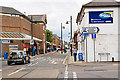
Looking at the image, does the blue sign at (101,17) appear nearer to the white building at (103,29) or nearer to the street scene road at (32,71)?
the white building at (103,29)

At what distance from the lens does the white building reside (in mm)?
24781

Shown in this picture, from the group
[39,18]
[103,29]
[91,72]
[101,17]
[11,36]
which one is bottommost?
[91,72]

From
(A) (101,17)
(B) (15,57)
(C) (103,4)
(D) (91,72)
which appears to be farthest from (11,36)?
(D) (91,72)

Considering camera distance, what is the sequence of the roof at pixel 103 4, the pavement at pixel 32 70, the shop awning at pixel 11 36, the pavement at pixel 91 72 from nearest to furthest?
the pavement at pixel 91 72, the pavement at pixel 32 70, the roof at pixel 103 4, the shop awning at pixel 11 36

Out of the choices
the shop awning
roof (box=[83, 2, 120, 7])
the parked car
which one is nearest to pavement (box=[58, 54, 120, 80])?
the parked car

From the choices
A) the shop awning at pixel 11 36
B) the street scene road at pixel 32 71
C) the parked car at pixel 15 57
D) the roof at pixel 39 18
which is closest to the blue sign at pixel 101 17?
the street scene road at pixel 32 71

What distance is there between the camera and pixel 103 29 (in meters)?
25.0

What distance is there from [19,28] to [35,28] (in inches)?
826

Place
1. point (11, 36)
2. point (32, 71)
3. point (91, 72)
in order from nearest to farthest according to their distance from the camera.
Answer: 1. point (91, 72)
2. point (32, 71)
3. point (11, 36)

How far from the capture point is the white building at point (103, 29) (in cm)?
2478

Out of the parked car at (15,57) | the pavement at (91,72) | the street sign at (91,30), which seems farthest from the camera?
the street sign at (91,30)

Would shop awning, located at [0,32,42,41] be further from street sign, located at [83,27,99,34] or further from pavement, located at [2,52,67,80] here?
street sign, located at [83,27,99,34]

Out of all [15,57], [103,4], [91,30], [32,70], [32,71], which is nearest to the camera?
[32,71]

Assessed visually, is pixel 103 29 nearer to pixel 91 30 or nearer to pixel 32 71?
pixel 91 30
